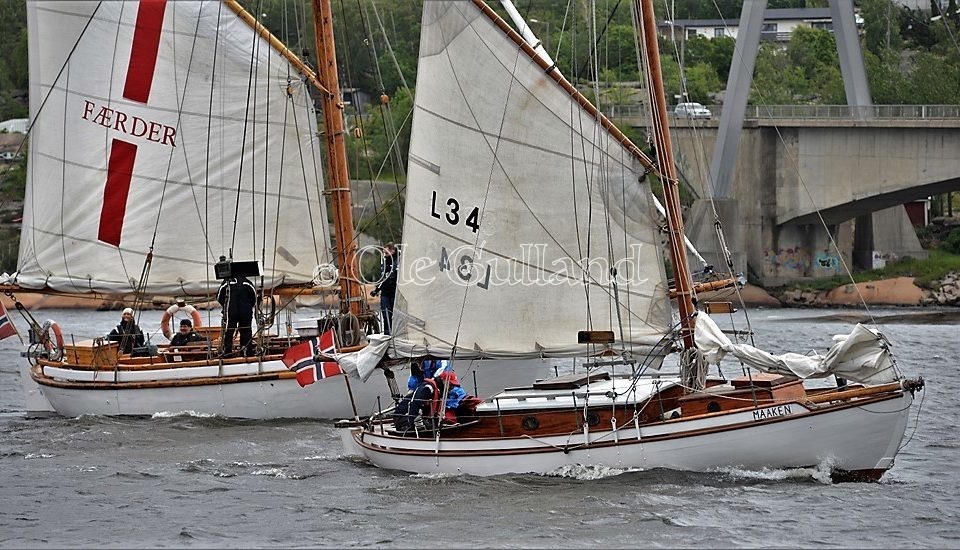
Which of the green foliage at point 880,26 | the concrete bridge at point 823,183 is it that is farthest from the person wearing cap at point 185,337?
the green foliage at point 880,26

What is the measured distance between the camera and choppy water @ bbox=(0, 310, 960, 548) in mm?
23828

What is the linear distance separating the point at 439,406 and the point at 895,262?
65.6 m

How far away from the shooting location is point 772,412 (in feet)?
85.1

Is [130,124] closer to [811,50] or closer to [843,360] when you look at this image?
[843,360]

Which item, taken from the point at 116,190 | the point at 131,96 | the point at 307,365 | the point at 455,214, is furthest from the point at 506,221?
the point at 131,96

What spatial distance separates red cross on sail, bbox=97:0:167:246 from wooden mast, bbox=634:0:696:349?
1710 centimetres

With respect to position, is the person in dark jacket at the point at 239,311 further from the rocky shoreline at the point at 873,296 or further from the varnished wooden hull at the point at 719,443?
the rocky shoreline at the point at 873,296

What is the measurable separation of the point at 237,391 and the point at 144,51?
32.0 feet

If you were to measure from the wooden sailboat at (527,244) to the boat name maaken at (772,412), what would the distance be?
1.13m

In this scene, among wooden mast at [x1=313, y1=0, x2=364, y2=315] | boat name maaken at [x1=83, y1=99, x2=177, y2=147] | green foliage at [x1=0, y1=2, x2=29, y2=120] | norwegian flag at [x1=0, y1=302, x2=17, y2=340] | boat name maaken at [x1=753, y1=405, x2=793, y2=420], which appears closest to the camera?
boat name maaken at [x1=753, y1=405, x2=793, y2=420]

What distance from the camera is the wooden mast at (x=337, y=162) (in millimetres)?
37625

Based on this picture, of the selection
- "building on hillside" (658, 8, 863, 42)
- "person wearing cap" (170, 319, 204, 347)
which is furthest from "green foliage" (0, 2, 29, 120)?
"person wearing cap" (170, 319, 204, 347)

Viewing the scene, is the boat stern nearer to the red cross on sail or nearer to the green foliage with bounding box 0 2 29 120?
the red cross on sail

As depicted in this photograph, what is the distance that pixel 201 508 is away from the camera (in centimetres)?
2672
